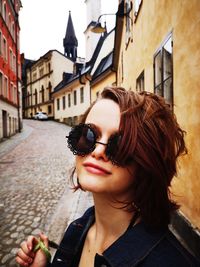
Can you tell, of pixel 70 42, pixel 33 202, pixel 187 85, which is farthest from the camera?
pixel 70 42

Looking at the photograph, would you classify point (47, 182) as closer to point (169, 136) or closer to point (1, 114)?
point (169, 136)

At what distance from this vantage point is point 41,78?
4459 cm

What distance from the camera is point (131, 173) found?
1.09 metres

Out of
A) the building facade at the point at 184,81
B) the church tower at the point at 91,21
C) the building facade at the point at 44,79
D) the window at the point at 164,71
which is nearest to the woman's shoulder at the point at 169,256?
the building facade at the point at 184,81

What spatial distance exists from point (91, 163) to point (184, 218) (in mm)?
2838

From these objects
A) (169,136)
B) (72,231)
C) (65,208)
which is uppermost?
(169,136)

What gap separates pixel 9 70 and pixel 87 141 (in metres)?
21.3

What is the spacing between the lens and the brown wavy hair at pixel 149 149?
104cm

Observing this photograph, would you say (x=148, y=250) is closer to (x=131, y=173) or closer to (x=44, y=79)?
(x=131, y=173)

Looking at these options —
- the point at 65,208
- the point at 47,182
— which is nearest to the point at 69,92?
the point at 47,182

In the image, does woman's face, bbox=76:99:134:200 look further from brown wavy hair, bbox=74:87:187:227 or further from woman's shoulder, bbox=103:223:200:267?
woman's shoulder, bbox=103:223:200:267

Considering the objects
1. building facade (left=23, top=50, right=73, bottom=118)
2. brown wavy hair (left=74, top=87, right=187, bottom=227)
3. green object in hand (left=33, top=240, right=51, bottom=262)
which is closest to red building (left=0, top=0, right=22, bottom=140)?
building facade (left=23, top=50, right=73, bottom=118)

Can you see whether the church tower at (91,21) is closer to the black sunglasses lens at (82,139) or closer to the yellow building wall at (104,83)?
the yellow building wall at (104,83)

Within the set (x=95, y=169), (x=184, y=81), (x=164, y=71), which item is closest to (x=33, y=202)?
(x=164, y=71)
